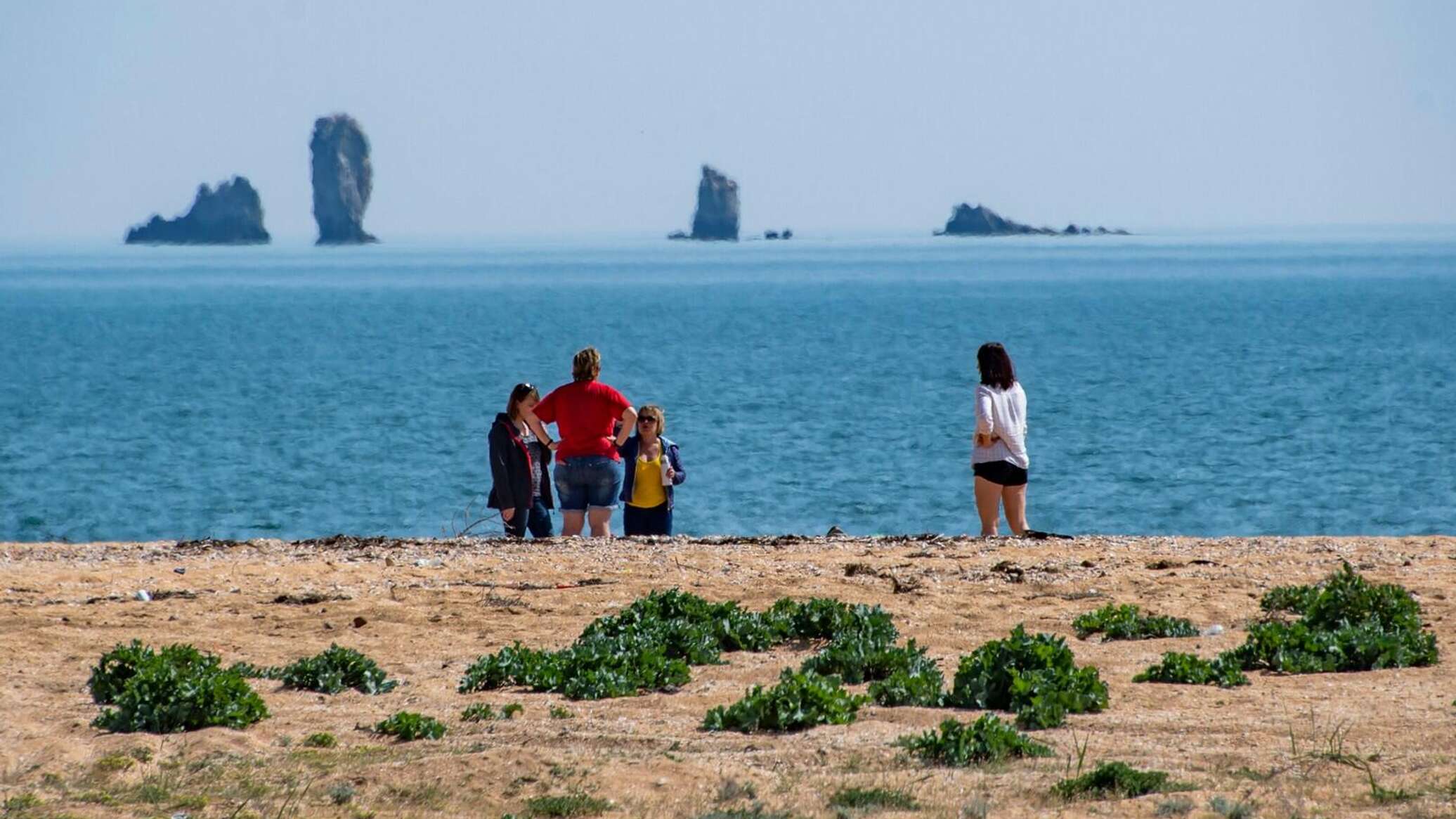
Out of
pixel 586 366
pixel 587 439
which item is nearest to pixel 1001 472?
pixel 587 439

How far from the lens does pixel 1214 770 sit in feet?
22.9

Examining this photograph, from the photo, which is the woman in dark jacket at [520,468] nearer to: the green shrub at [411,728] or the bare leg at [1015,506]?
the bare leg at [1015,506]

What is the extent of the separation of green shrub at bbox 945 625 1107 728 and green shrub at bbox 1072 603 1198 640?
1.53m

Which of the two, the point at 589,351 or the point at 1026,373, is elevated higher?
the point at 589,351

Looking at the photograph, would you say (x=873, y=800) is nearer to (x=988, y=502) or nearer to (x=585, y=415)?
(x=988, y=502)

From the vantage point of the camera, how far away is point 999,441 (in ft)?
44.2

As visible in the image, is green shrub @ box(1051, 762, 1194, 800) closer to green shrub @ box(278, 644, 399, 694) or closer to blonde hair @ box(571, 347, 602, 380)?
green shrub @ box(278, 644, 399, 694)

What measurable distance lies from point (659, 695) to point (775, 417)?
30813mm

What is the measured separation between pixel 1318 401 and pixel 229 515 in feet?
89.7

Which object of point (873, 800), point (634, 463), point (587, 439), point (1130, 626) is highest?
point (587, 439)

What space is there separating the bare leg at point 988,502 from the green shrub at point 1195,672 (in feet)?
15.9

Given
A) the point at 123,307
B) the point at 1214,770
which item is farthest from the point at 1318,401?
the point at 123,307

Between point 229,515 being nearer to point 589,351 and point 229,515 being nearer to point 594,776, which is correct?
point 589,351

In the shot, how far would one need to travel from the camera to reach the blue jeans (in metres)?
14.7
